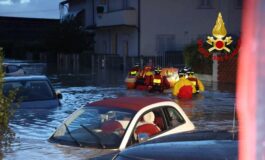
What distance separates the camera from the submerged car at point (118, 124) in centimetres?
727

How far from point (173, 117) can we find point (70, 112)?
21.9 feet

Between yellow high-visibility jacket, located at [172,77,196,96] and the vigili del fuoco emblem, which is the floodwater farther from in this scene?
the vigili del fuoco emblem

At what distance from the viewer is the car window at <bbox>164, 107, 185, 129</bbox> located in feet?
26.2

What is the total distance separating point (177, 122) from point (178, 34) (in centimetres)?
3096

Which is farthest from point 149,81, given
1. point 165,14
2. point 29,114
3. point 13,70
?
point 165,14

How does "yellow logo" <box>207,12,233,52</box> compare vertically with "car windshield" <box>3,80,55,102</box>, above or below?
above

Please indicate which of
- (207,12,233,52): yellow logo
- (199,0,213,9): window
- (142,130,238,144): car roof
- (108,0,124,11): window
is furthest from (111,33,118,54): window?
(142,130,238,144): car roof

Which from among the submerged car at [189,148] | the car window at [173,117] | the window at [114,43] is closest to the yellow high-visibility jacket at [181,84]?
the car window at [173,117]

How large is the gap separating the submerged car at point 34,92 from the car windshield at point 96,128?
432 cm

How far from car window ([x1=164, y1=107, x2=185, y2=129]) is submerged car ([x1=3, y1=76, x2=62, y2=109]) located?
4.71m

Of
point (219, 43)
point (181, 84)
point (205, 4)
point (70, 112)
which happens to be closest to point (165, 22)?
point (205, 4)

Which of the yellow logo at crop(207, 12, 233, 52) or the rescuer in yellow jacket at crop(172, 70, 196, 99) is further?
the yellow logo at crop(207, 12, 233, 52)

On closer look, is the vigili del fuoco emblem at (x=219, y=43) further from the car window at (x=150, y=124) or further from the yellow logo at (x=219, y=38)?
the car window at (x=150, y=124)

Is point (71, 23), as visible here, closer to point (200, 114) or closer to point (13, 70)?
point (13, 70)
